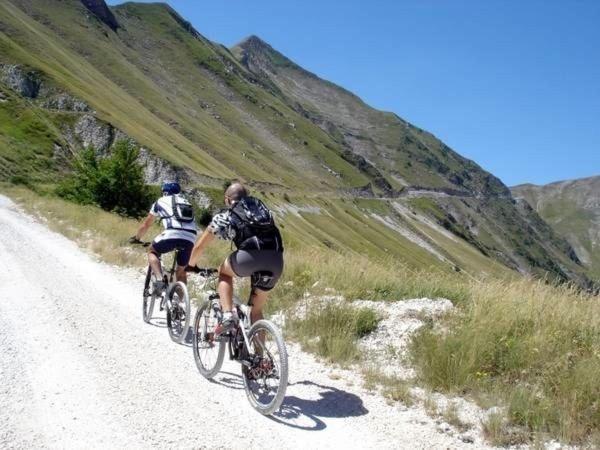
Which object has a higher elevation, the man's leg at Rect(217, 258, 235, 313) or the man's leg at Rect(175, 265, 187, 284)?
the man's leg at Rect(217, 258, 235, 313)

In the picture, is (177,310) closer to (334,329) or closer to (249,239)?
(334,329)

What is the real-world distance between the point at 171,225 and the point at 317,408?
14.2ft

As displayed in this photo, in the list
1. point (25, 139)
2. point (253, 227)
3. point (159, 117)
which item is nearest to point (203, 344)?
point (253, 227)

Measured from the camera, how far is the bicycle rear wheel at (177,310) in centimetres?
840

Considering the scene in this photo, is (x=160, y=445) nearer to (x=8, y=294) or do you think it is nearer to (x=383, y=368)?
(x=383, y=368)

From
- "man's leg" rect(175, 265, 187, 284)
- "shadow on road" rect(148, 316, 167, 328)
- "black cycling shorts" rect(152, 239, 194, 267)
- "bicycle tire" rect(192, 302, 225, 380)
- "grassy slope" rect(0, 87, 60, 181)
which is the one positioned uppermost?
"black cycling shorts" rect(152, 239, 194, 267)

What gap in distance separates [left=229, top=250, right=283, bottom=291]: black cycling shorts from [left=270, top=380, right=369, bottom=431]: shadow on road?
1.42 m

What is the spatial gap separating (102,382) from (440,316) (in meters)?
4.93

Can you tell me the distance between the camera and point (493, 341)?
22.4 feet

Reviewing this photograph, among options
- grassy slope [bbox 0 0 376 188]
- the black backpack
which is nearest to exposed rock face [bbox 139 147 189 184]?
grassy slope [bbox 0 0 376 188]

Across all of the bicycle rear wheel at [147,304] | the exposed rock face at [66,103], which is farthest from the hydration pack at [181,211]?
the exposed rock face at [66,103]

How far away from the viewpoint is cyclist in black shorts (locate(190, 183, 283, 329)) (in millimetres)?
6211

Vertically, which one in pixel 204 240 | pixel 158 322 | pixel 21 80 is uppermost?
pixel 21 80

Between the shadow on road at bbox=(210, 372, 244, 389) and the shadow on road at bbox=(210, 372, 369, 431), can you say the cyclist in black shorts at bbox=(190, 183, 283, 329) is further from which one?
the shadow on road at bbox=(210, 372, 369, 431)
